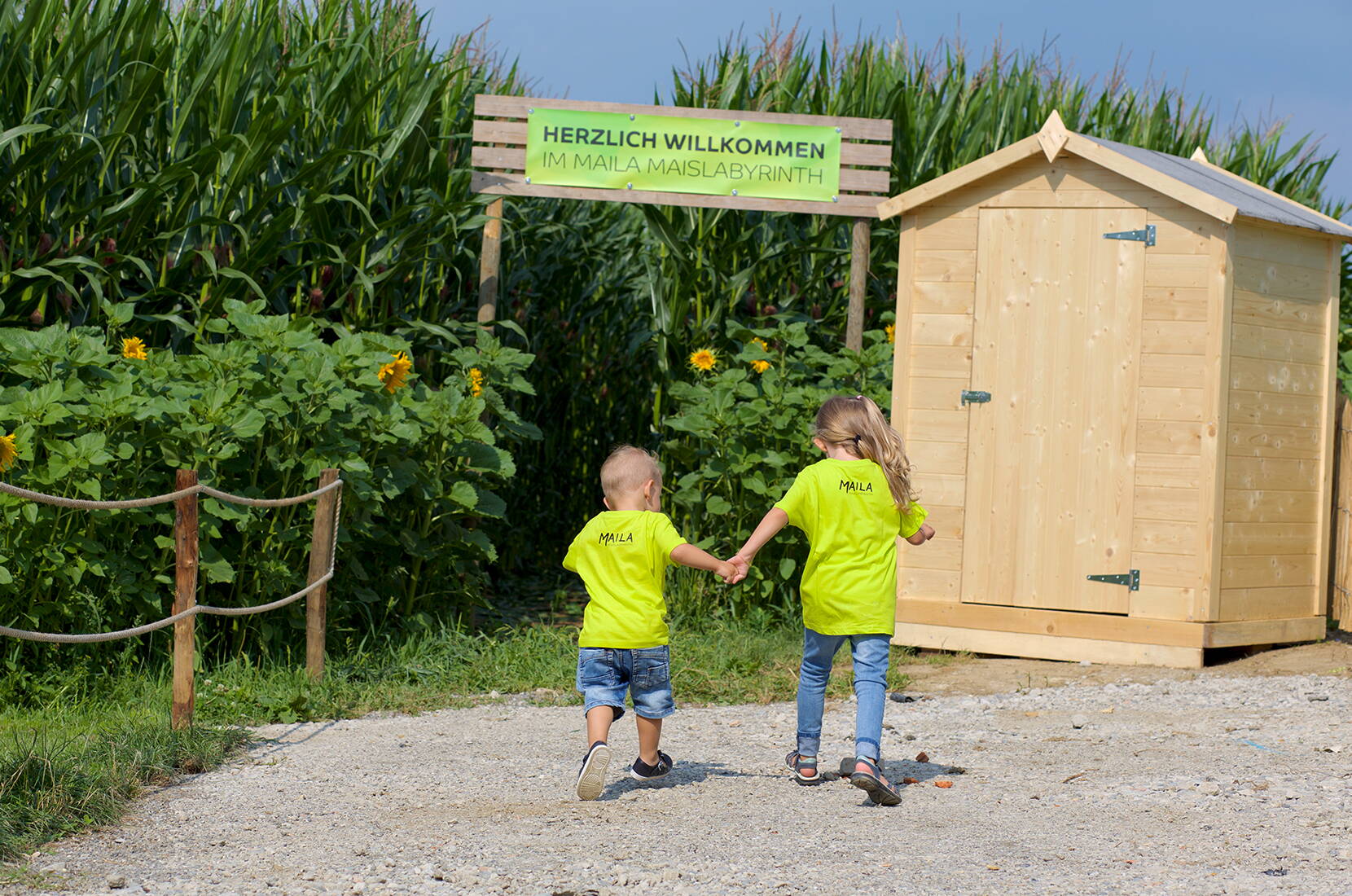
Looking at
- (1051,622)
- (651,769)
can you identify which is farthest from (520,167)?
(651,769)

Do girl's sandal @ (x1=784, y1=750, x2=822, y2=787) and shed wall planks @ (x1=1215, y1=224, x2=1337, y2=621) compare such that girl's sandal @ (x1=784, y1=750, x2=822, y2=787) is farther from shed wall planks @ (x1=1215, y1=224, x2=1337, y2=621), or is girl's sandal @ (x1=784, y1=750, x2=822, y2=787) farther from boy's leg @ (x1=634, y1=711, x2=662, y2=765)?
shed wall planks @ (x1=1215, y1=224, x2=1337, y2=621)

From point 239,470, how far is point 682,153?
3.24 metres

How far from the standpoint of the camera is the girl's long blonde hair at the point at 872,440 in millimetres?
4711

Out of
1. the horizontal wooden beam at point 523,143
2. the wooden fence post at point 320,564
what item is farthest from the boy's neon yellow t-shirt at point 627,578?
the horizontal wooden beam at point 523,143

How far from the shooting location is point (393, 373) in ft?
22.9

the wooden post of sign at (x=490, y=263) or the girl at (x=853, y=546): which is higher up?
the wooden post of sign at (x=490, y=263)

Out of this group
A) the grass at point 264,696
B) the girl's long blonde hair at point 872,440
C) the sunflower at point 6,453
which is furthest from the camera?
the sunflower at point 6,453

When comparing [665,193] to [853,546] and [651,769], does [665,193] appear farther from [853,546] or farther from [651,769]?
[651,769]

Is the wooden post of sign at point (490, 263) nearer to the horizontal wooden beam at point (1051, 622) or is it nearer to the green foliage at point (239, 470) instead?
the green foliage at point (239, 470)

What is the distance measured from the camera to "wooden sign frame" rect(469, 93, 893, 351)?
8164mm

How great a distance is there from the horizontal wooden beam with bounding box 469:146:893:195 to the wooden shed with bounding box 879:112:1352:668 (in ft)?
1.83

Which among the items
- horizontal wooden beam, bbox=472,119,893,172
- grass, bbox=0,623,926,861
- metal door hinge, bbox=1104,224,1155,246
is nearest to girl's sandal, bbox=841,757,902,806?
grass, bbox=0,623,926,861

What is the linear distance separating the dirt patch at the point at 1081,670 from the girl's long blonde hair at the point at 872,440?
7.52 ft

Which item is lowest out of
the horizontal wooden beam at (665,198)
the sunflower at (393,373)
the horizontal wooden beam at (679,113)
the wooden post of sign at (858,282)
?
the sunflower at (393,373)
